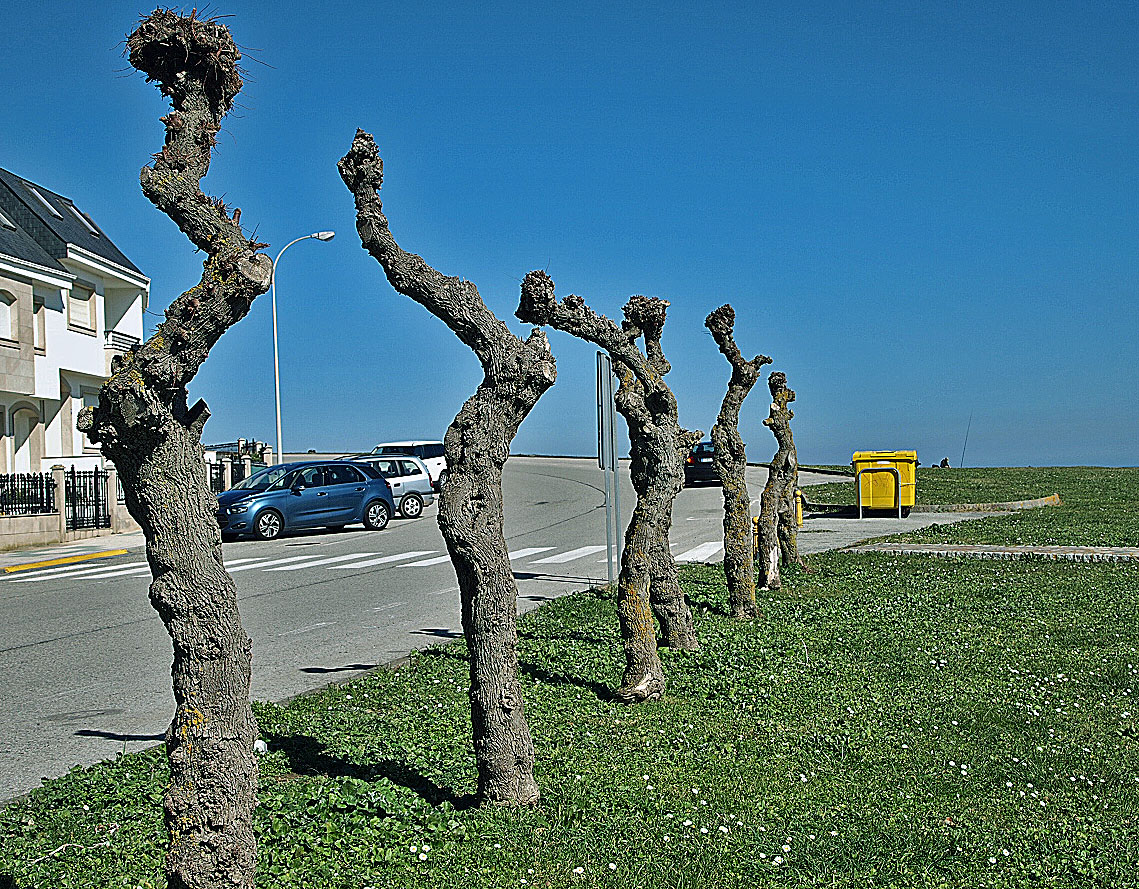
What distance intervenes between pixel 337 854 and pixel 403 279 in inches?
103

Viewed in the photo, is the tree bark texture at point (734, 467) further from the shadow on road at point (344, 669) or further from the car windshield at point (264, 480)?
→ the car windshield at point (264, 480)

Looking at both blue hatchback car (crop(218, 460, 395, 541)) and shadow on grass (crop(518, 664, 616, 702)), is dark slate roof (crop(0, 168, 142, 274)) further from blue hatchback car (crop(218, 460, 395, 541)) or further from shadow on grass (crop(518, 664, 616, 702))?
shadow on grass (crop(518, 664, 616, 702))

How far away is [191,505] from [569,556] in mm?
14723

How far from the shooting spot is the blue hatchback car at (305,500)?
23281mm

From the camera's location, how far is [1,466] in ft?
94.1

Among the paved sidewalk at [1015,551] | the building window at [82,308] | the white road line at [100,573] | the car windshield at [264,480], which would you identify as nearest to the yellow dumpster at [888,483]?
the paved sidewalk at [1015,551]

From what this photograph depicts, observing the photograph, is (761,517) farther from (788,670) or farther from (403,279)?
(403,279)

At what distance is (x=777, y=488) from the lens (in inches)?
472

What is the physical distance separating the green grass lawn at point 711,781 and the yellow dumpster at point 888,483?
662 inches

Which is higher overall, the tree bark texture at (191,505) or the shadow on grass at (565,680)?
the tree bark texture at (191,505)

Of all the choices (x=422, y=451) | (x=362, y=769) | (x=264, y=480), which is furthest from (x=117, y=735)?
(x=422, y=451)

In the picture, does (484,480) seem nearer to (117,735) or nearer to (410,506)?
(117,735)

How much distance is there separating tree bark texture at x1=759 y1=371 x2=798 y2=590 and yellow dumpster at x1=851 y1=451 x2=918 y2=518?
13.6 metres

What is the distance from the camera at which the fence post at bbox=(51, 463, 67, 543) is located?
23.5 meters
